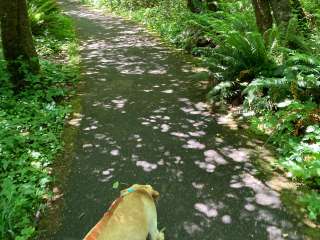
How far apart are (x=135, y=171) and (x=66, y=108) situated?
2.52 m

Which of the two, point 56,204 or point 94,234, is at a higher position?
point 94,234

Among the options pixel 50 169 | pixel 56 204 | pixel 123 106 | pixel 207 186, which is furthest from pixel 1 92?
pixel 207 186

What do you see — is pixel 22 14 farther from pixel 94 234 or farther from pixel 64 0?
pixel 64 0

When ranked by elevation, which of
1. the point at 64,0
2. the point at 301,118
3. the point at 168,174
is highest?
the point at 301,118

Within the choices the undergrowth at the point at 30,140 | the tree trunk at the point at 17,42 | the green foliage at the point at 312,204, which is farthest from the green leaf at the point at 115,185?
the tree trunk at the point at 17,42

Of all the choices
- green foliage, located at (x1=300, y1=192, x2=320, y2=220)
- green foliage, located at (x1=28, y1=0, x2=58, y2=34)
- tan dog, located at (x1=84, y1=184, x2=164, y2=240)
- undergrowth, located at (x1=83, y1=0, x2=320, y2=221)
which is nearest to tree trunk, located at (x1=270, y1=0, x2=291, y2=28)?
undergrowth, located at (x1=83, y1=0, x2=320, y2=221)

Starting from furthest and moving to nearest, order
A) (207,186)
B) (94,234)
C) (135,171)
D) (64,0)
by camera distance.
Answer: (64,0) → (135,171) → (207,186) → (94,234)

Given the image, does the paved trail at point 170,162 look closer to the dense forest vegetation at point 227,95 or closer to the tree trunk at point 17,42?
the dense forest vegetation at point 227,95

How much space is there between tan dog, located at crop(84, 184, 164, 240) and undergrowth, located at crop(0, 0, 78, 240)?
122cm

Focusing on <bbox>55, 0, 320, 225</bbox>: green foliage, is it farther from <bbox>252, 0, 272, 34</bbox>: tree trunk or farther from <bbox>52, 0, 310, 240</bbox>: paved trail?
<bbox>52, 0, 310, 240</bbox>: paved trail

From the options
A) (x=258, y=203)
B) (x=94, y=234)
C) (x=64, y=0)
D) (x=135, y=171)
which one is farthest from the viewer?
(x=64, y=0)

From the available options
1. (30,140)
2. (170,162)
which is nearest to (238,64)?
(170,162)

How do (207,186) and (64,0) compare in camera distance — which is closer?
(207,186)

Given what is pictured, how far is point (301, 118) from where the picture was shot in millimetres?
5496
